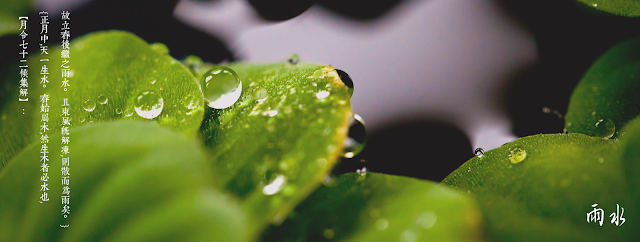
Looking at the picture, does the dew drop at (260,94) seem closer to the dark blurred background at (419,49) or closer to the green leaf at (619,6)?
the dark blurred background at (419,49)

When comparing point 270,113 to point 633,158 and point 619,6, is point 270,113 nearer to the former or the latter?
point 633,158

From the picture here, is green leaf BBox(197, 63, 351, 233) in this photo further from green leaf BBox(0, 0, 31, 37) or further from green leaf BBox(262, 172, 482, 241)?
green leaf BBox(0, 0, 31, 37)

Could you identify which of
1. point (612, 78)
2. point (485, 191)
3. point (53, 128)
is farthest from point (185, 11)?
point (612, 78)

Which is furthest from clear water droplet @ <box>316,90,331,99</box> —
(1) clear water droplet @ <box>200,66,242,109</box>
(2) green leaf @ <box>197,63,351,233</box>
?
(1) clear water droplet @ <box>200,66,242,109</box>

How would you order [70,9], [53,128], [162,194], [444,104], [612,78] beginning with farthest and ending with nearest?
[70,9] < [444,104] < [612,78] < [53,128] < [162,194]

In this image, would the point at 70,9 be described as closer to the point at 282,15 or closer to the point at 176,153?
the point at 282,15

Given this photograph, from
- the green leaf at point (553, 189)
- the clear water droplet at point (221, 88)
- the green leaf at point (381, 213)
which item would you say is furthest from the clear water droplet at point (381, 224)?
the clear water droplet at point (221, 88)

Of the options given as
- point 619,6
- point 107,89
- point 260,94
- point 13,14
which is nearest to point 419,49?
point 619,6

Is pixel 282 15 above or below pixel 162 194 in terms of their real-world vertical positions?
above
